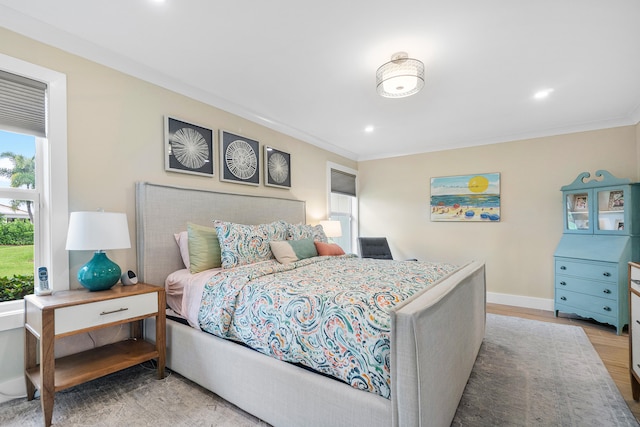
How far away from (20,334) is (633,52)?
4617mm

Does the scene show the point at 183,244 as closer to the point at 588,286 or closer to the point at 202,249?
the point at 202,249

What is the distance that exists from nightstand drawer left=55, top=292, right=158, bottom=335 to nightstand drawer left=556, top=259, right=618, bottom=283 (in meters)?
4.30

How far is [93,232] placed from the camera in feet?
6.05

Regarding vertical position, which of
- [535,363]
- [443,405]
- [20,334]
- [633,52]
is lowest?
[535,363]

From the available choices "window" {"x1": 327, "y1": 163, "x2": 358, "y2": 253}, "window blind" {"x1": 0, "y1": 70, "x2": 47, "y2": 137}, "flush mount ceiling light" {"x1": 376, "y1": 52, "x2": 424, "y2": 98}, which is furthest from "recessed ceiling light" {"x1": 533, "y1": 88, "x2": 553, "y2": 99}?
"window blind" {"x1": 0, "y1": 70, "x2": 47, "y2": 137}

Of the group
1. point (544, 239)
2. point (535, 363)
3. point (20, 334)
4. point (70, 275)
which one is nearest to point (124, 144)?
point (70, 275)

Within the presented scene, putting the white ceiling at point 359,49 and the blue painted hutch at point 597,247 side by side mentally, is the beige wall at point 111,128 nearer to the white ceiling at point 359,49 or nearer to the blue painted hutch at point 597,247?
the white ceiling at point 359,49

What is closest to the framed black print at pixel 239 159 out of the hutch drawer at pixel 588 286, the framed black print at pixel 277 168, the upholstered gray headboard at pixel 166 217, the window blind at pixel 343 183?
the framed black print at pixel 277 168

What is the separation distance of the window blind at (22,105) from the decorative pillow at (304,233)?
2012 millimetres

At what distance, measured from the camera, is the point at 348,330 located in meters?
1.36

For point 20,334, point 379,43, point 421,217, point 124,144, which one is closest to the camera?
point 20,334

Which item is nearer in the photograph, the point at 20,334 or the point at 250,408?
the point at 250,408

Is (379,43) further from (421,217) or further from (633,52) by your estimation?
(421,217)

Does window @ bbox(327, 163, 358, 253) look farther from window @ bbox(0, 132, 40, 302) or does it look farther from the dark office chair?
window @ bbox(0, 132, 40, 302)
